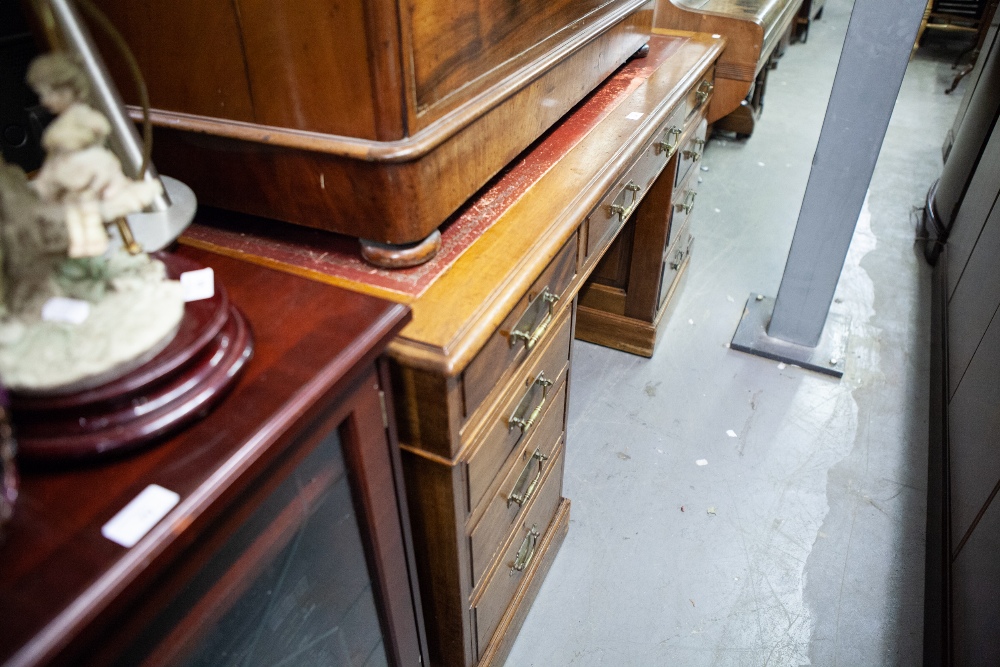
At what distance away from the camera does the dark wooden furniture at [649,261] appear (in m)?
2.04

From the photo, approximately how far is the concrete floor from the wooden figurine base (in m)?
1.21

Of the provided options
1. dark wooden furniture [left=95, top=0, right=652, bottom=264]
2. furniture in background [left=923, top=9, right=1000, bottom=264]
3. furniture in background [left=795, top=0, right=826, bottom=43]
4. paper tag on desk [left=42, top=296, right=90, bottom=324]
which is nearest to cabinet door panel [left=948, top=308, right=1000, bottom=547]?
furniture in background [left=923, top=9, right=1000, bottom=264]

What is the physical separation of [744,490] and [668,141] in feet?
3.30

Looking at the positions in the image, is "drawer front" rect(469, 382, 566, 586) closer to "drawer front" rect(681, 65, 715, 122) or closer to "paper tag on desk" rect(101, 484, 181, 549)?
"paper tag on desk" rect(101, 484, 181, 549)

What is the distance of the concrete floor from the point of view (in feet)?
5.13

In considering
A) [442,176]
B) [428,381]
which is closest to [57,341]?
[428,381]

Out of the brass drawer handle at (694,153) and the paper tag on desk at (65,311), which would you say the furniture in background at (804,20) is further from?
the paper tag on desk at (65,311)

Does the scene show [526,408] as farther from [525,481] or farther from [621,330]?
[621,330]

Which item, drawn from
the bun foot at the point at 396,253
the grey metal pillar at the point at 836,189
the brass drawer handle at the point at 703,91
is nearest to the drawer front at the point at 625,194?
the brass drawer handle at the point at 703,91

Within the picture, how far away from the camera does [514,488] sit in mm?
1270

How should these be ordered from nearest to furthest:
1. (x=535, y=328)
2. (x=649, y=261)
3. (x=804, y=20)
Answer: (x=535, y=328)
(x=649, y=261)
(x=804, y=20)

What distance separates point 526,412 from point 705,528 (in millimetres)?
880

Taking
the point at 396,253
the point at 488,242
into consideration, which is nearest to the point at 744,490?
the point at 488,242

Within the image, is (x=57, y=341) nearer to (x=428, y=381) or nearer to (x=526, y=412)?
(x=428, y=381)
